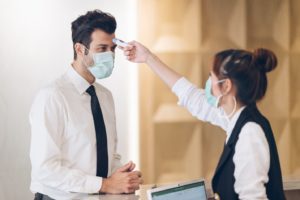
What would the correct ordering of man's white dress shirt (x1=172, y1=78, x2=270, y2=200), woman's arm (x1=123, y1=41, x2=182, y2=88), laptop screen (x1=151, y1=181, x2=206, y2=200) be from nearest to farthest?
1. man's white dress shirt (x1=172, y1=78, x2=270, y2=200)
2. laptop screen (x1=151, y1=181, x2=206, y2=200)
3. woman's arm (x1=123, y1=41, x2=182, y2=88)

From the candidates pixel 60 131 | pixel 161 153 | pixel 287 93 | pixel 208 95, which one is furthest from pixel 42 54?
pixel 287 93

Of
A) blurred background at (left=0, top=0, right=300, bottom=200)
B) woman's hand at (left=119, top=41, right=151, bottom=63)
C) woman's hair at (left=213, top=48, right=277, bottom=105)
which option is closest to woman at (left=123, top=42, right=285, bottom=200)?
woman's hair at (left=213, top=48, right=277, bottom=105)

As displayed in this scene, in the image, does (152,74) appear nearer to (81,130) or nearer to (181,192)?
(81,130)

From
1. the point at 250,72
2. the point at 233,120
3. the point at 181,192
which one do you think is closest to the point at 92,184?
the point at 181,192

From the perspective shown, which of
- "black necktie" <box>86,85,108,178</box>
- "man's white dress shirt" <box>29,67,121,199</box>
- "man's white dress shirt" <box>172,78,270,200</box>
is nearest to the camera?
"man's white dress shirt" <box>172,78,270,200</box>

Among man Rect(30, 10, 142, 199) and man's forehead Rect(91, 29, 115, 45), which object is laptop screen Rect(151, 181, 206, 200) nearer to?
man Rect(30, 10, 142, 199)

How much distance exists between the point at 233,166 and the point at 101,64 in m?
0.88

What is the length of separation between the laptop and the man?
11.7 inches

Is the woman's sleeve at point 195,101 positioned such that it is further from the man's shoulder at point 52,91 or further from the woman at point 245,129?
the man's shoulder at point 52,91

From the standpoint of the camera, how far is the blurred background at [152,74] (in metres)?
2.76

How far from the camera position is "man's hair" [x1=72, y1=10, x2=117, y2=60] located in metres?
2.37

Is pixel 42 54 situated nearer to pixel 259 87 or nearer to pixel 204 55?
pixel 204 55

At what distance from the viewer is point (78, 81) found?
235 cm

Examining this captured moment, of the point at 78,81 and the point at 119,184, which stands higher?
the point at 78,81
